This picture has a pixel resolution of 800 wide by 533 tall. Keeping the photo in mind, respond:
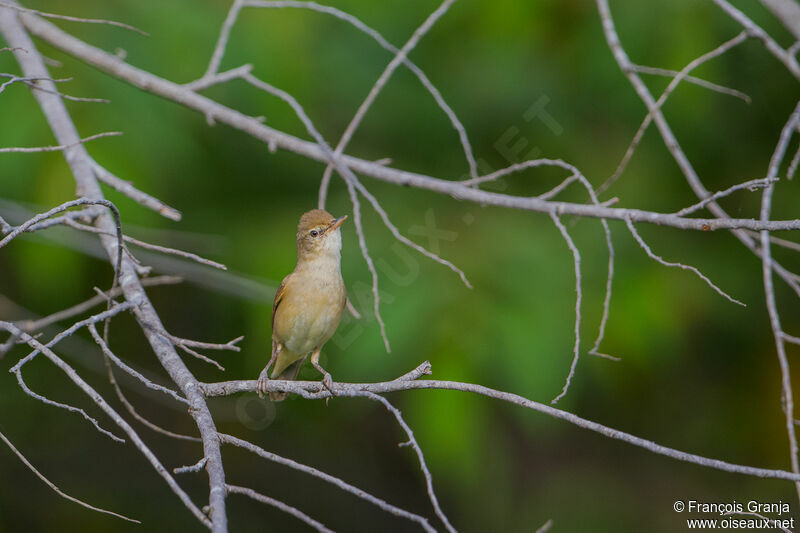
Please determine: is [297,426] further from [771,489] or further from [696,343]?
[771,489]

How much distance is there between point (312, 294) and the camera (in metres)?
3.90

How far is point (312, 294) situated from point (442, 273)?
0.99 meters

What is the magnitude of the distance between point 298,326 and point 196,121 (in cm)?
207

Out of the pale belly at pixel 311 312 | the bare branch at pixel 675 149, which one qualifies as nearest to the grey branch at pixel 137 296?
the pale belly at pixel 311 312

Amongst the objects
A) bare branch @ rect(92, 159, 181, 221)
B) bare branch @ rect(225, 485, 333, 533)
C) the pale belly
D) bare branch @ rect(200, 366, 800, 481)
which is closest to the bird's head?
the pale belly

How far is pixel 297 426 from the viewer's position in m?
5.98

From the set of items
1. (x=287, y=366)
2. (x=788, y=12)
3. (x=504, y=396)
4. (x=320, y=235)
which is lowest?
(x=504, y=396)

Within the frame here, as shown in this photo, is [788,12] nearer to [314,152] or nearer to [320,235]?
[314,152]

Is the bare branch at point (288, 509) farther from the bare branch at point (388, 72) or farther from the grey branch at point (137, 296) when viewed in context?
the bare branch at point (388, 72)

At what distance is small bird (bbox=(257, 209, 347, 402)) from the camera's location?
389cm

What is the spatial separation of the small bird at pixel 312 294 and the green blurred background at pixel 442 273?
1.55 ft

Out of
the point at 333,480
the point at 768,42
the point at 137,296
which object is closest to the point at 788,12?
the point at 768,42

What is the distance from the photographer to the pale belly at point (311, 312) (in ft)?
12.7

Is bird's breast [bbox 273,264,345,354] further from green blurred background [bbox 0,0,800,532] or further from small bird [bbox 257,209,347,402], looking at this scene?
green blurred background [bbox 0,0,800,532]
